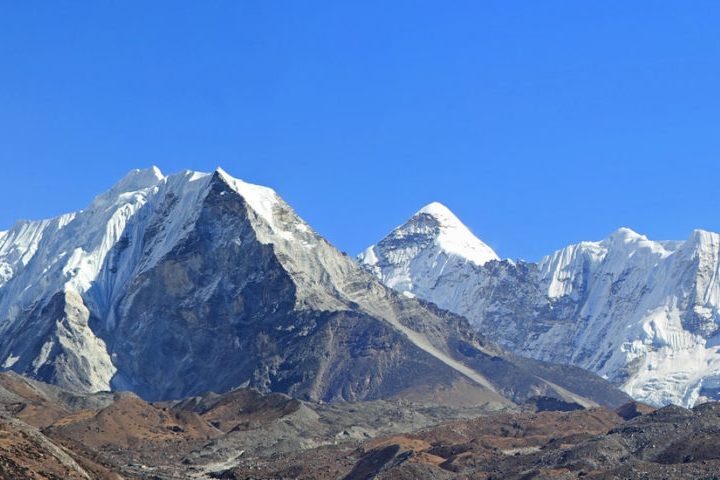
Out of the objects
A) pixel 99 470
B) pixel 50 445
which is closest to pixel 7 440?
pixel 50 445

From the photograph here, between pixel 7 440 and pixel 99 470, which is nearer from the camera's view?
pixel 7 440

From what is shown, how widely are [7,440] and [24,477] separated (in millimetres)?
12718

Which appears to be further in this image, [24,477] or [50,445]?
[50,445]

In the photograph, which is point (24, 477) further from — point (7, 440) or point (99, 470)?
point (99, 470)

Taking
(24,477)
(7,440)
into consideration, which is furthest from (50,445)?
(24,477)

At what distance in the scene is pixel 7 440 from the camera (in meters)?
168

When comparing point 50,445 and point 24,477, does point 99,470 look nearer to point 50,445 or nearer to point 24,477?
point 50,445

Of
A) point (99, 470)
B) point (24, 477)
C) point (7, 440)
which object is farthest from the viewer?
point (99, 470)

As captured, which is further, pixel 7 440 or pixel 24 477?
pixel 7 440

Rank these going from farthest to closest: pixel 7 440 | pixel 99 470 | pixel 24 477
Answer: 1. pixel 99 470
2. pixel 7 440
3. pixel 24 477

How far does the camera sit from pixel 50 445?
176750 mm

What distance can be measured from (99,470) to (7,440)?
24.6 metres

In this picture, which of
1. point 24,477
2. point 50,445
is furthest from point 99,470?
point 24,477
